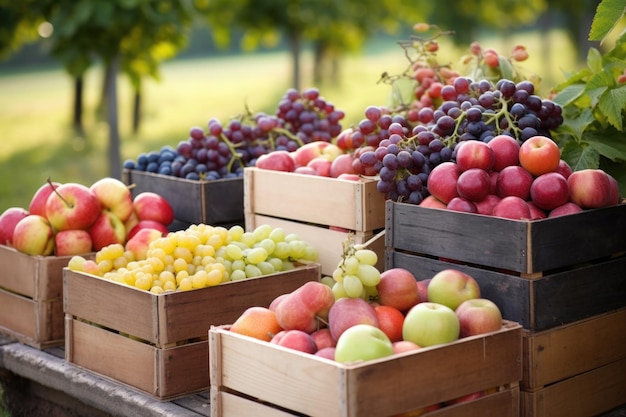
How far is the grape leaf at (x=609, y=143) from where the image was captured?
128 inches

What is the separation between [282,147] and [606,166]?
1.50 metres

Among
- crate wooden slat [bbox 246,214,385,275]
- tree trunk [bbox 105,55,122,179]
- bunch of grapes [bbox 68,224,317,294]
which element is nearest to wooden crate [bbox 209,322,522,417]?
bunch of grapes [bbox 68,224,317,294]

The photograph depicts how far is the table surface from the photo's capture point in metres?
2.96

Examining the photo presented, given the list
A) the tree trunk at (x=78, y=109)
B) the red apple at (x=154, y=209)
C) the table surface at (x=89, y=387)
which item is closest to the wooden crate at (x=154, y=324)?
the table surface at (x=89, y=387)

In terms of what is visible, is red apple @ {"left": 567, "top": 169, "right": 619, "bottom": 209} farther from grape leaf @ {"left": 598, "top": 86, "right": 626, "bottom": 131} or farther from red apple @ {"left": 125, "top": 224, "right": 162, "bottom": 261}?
red apple @ {"left": 125, "top": 224, "right": 162, "bottom": 261}

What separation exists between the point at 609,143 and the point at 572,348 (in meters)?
0.88

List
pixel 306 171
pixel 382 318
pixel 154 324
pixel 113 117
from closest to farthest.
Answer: pixel 382 318 < pixel 154 324 < pixel 306 171 < pixel 113 117

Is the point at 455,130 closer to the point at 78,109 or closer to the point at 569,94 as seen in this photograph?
the point at 569,94

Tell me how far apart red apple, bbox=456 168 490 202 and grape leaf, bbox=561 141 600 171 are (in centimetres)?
55

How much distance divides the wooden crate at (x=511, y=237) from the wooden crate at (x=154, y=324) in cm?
58

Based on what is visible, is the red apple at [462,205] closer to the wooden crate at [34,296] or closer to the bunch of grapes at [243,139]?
the bunch of grapes at [243,139]

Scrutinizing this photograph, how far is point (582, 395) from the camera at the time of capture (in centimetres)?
285

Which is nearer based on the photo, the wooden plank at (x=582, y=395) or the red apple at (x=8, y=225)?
the wooden plank at (x=582, y=395)

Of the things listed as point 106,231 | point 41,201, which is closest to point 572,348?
point 106,231
